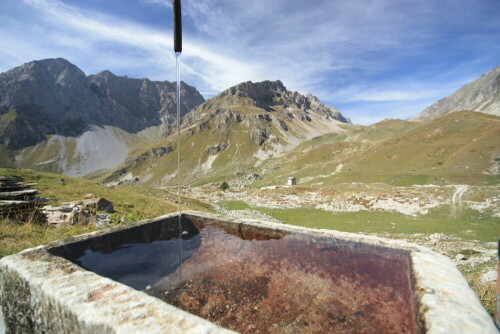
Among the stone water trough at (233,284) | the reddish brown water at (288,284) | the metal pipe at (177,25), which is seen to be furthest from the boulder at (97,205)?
the metal pipe at (177,25)

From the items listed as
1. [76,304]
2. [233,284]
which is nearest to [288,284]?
[233,284]

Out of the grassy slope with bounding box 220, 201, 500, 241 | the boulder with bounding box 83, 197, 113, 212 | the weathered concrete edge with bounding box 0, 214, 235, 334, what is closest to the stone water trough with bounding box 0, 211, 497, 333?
the weathered concrete edge with bounding box 0, 214, 235, 334

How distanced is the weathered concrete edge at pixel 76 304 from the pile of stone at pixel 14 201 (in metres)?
7.61

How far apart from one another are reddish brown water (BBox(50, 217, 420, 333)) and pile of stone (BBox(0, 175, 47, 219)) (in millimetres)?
7286

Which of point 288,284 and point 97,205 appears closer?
point 288,284

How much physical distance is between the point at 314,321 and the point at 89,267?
15.0ft

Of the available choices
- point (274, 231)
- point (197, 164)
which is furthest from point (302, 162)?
point (197, 164)

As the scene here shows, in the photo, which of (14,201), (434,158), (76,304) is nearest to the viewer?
(76,304)

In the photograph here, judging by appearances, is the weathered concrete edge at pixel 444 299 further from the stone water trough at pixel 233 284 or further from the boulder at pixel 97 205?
the boulder at pixel 97 205

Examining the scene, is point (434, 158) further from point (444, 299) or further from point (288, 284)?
point (444, 299)

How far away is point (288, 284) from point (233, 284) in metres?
1.16

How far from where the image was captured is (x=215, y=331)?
6.88 ft

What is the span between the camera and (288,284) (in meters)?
4.76

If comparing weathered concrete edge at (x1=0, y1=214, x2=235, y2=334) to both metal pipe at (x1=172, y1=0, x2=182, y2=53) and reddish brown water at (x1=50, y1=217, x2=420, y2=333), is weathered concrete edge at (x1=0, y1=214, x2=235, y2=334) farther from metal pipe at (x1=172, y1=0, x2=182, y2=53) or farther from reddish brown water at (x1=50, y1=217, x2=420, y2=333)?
metal pipe at (x1=172, y1=0, x2=182, y2=53)
